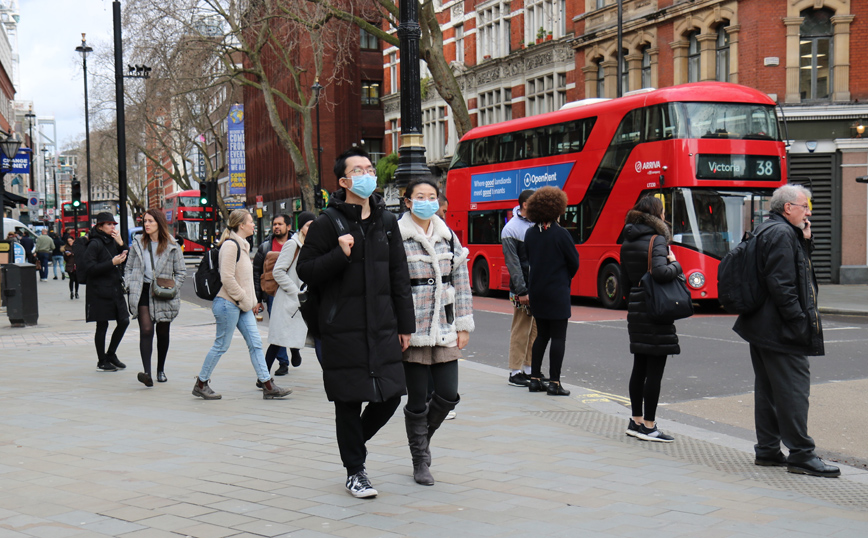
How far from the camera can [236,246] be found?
8547mm

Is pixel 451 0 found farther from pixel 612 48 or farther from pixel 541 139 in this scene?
pixel 541 139

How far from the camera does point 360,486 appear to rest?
4.97 m

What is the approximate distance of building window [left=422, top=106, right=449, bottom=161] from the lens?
46344 mm

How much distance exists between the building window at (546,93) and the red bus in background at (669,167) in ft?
45.6

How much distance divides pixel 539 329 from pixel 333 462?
3288 millimetres

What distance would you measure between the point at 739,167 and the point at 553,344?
11011 mm

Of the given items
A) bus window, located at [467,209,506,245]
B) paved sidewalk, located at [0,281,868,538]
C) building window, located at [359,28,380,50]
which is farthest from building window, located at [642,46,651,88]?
building window, located at [359,28,380,50]

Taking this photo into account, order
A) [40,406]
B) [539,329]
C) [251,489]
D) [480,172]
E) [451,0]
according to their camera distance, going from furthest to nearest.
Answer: [451,0], [480,172], [539,329], [40,406], [251,489]

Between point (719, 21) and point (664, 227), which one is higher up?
point (719, 21)

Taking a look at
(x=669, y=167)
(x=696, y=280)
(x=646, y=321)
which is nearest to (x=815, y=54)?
(x=669, y=167)

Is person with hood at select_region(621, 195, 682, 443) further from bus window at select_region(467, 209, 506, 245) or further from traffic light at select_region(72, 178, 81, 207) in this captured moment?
traffic light at select_region(72, 178, 81, 207)

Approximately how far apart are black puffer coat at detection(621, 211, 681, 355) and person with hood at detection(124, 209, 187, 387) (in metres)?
4.74

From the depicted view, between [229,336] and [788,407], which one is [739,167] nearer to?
[229,336]

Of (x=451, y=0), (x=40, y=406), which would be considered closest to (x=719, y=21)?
(x=451, y=0)
